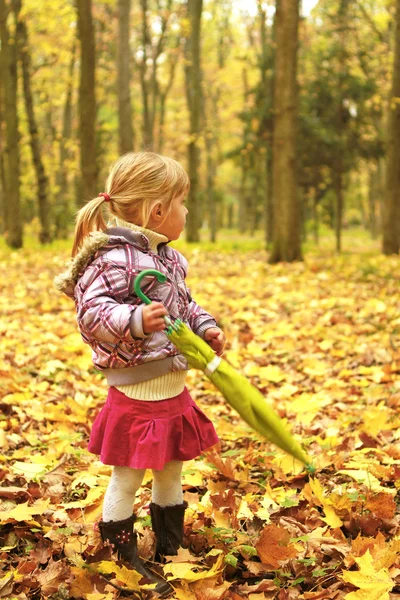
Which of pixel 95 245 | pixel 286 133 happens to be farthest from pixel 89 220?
pixel 286 133

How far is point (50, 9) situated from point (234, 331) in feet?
47.3

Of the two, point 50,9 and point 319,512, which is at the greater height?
point 50,9

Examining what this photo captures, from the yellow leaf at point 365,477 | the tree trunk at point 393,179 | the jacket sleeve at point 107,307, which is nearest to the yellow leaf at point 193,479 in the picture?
the yellow leaf at point 365,477

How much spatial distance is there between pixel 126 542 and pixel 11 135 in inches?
568

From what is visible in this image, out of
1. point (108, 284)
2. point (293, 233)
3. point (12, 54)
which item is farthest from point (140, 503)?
point (12, 54)

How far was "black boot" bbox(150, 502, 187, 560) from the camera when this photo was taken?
2424mm

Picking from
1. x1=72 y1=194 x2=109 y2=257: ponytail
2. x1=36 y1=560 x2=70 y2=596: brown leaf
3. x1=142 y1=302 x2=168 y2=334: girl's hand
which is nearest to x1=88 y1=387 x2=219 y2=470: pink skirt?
x1=142 y1=302 x2=168 y2=334: girl's hand

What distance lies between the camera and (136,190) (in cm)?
220

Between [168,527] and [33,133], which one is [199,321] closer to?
[168,527]

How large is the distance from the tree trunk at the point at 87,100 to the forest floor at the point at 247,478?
5.75 metres

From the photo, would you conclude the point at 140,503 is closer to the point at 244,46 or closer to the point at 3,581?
the point at 3,581

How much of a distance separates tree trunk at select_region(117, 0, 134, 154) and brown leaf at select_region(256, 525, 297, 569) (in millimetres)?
12069

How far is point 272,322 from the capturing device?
6836 millimetres

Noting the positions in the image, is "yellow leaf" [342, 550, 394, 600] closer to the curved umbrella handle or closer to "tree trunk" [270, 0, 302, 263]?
the curved umbrella handle
